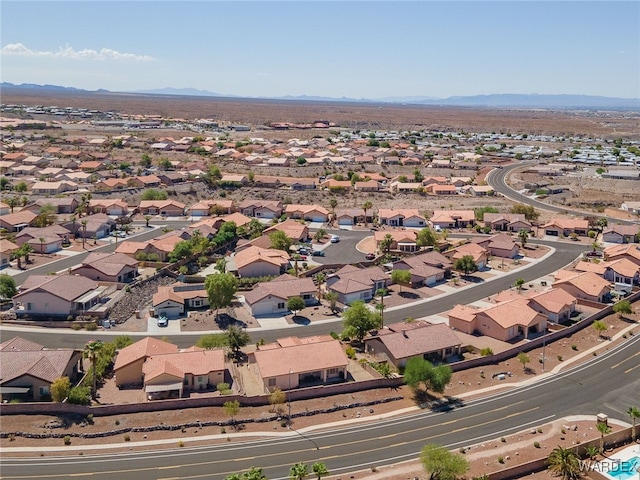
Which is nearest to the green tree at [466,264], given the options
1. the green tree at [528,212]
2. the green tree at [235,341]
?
the green tree at [528,212]

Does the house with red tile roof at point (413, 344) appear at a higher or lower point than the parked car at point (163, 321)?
higher

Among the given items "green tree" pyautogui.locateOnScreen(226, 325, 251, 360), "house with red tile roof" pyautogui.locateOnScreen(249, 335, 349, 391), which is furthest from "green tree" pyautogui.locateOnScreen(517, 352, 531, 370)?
"green tree" pyautogui.locateOnScreen(226, 325, 251, 360)

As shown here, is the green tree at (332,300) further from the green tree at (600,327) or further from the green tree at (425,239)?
the green tree at (600,327)

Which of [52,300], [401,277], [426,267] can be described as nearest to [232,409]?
[52,300]

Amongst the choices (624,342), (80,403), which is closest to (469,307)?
(624,342)

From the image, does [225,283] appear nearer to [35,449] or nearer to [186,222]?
[35,449]

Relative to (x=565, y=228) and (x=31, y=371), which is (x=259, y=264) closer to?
(x=31, y=371)
